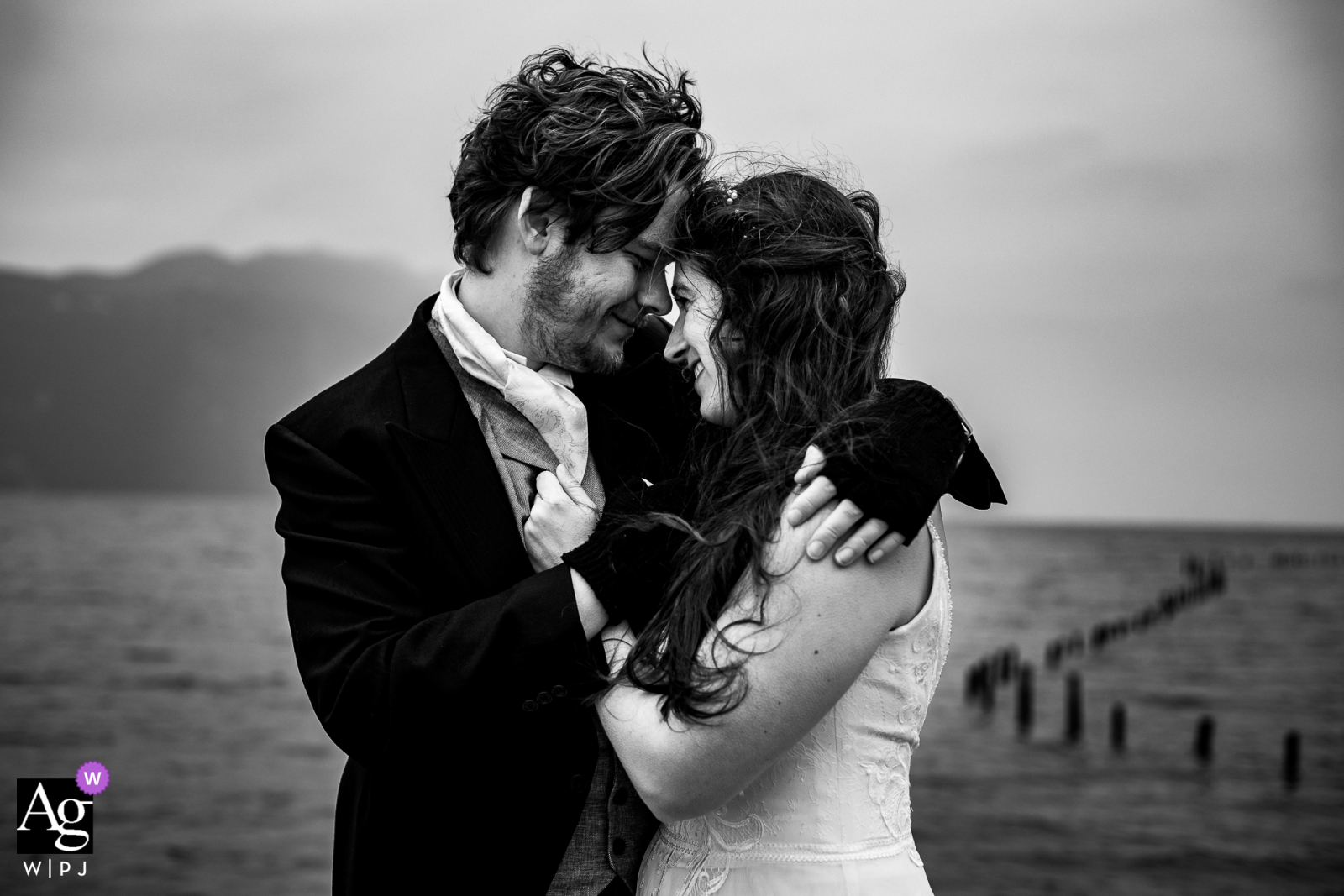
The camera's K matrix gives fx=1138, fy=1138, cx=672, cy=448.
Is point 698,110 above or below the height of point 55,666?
above

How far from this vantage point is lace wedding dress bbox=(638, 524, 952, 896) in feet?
7.06

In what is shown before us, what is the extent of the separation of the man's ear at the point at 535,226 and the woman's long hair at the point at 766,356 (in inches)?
18.4

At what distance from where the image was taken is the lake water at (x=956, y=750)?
39.4ft

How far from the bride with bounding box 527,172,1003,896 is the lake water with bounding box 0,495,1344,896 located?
1008cm

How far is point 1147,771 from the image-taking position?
1659 cm

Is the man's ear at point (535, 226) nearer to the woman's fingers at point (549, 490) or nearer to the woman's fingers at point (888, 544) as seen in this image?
the woman's fingers at point (549, 490)

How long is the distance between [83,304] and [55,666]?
290ft

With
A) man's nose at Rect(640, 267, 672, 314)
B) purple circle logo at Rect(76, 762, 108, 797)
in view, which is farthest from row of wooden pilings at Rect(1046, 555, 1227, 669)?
man's nose at Rect(640, 267, 672, 314)

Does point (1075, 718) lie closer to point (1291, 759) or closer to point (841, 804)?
point (1291, 759)

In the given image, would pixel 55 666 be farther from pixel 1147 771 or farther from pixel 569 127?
pixel 569 127

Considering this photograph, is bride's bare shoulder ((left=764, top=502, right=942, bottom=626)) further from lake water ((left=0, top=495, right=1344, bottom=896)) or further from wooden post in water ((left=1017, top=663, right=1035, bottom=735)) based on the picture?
wooden post in water ((left=1017, top=663, right=1035, bottom=735))

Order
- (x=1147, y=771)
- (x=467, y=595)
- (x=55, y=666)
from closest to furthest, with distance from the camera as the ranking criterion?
(x=467, y=595) < (x=1147, y=771) < (x=55, y=666)

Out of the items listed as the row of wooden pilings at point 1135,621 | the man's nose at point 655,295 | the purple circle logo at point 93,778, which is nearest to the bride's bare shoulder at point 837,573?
the man's nose at point 655,295

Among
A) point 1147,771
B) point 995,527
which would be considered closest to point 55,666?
point 1147,771
